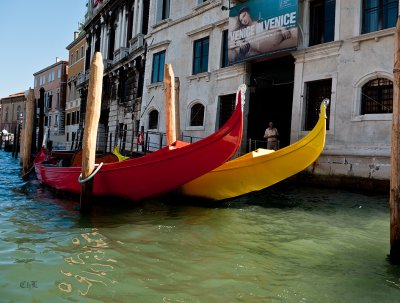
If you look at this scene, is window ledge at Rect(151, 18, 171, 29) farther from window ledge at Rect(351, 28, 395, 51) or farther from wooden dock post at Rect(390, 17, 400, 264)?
wooden dock post at Rect(390, 17, 400, 264)

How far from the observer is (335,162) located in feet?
28.1

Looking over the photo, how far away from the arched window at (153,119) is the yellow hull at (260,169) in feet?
30.8

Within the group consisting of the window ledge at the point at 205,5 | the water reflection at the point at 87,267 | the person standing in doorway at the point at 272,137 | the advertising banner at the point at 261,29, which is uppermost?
the window ledge at the point at 205,5

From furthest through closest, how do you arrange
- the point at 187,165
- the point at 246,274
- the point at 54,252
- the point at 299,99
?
the point at 299,99, the point at 187,165, the point at 54,252, the point at 246,274

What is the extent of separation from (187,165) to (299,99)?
561 cm

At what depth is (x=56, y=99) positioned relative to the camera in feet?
114

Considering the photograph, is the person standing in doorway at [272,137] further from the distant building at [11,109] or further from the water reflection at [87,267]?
the distant building at [11,109]

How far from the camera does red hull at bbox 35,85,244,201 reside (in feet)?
16.2

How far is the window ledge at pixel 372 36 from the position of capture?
7.96m

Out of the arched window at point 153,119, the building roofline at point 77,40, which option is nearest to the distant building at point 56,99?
the building roofline at point 77,40

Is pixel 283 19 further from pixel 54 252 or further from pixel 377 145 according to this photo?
pixel 54 252

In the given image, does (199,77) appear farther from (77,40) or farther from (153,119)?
(77,40)

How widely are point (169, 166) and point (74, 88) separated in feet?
91.2

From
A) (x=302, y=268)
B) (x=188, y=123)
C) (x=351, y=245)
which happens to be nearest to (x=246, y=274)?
(x=302, y=268)
